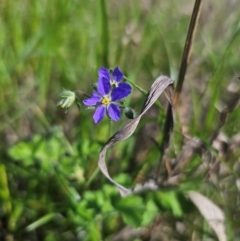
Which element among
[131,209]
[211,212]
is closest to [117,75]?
[131,209]

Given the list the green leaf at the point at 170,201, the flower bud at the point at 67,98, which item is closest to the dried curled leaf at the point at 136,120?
the flower bud at the point at 67,98

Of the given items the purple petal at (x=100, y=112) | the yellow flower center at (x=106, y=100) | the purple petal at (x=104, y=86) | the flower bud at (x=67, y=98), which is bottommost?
the flower bud at (x=67, y=98)

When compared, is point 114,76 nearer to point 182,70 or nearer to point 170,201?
point 182,70

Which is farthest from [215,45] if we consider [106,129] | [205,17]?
[106,129]

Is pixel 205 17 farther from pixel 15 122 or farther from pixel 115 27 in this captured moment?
pixel 15 122

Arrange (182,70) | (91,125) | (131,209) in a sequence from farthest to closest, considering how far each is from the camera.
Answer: (91,125)
(131,209)
(182,70)

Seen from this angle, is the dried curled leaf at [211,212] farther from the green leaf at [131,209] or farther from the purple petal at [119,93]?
the purple petal at [119,93]
